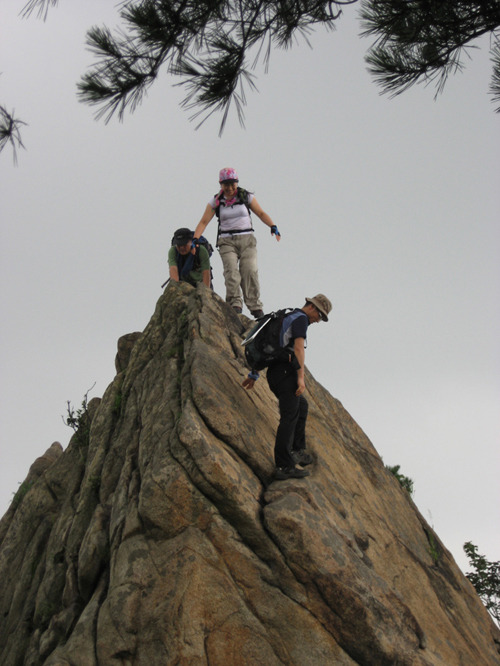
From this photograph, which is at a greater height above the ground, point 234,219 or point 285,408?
point 234,219

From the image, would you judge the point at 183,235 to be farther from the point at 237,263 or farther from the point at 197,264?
the point at 237,263

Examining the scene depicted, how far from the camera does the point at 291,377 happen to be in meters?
9.67

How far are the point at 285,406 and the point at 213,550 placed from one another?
2.22 m

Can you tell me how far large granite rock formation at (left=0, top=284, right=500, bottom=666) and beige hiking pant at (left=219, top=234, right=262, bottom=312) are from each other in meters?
1.12

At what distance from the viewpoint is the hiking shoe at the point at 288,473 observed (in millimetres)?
9680

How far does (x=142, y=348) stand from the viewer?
13.0 m

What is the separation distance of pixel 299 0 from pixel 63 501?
32.2ft

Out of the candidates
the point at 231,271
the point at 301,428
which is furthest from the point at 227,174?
the point at 301,428

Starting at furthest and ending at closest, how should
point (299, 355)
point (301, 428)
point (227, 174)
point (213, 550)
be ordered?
point (227, 174) < point (301, 428) < point (299, 355) < point (213, 550)

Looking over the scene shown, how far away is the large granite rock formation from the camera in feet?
26.9

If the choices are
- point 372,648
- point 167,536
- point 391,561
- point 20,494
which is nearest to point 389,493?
point 391,561

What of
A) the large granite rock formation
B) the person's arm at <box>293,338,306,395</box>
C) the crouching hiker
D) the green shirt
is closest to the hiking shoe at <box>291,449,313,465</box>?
the large granite rock formation

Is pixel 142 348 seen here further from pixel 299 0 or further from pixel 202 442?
pixel 299 0

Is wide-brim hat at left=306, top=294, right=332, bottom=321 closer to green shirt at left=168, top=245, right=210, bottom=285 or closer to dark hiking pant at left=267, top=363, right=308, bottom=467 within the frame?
dark hiking pant at left=267, top=363, right=308, bottom=467
